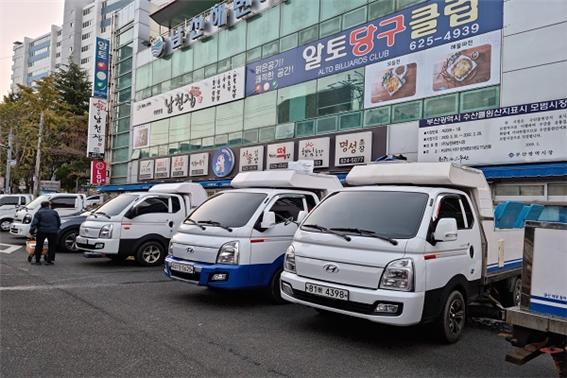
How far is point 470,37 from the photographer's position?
47.0ft

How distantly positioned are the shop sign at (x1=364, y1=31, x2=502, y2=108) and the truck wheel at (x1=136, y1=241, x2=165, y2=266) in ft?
30.8

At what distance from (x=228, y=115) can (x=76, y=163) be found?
2264 cm

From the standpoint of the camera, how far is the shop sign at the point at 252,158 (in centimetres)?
2088

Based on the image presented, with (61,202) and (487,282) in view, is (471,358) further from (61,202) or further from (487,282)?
(61,202)

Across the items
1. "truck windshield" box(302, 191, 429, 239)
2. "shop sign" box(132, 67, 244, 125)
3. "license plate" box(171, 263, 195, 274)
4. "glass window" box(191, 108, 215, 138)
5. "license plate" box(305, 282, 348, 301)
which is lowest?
"license plate" box(171, 263, 195, 274)

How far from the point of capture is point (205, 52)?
24.8 meters

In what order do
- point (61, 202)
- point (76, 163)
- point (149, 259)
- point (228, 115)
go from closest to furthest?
1. point (149, 259)
2. point (61, 202)
3. point (228, 115)
4. point (76, 163)

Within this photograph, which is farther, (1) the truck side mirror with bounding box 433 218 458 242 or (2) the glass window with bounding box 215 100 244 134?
(2) the glass window with bounding box 215 100 244 134

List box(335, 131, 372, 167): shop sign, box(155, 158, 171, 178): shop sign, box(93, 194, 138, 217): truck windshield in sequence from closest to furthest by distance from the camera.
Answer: box(93, 194, 138, 217): truck windshield, box(335, 131, 372, 167): shop sign, box(155, 158, 171, 178): shop sign

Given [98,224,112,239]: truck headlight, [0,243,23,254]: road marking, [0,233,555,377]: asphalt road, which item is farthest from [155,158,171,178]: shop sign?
[0,233,555,377]: asphalt road

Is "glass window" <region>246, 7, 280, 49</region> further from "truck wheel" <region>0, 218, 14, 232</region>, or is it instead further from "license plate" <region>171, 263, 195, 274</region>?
"license plate" <region>171, 263, 195, 274</region>

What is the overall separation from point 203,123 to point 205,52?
3.74 metres

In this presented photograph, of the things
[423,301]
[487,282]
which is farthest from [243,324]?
[487,282]

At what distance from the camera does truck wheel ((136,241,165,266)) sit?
11.0 metres
